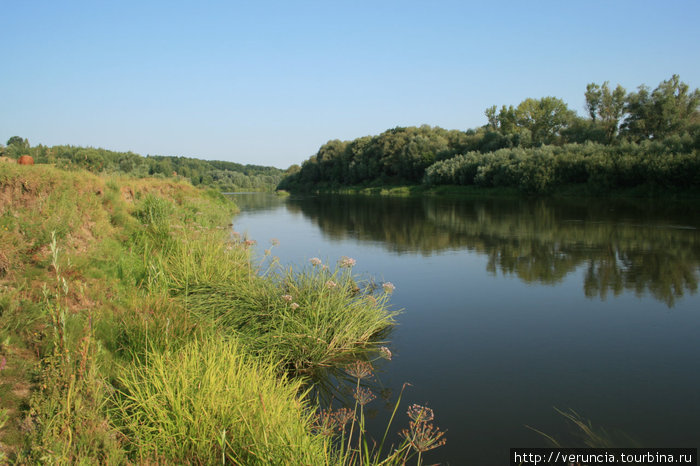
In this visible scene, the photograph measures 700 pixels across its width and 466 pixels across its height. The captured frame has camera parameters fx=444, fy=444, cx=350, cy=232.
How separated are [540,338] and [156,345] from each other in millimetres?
5824

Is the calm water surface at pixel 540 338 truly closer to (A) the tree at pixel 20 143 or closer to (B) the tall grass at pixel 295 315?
(B) the tall grass at pixel 295 315

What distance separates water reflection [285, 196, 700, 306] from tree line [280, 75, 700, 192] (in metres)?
9.08

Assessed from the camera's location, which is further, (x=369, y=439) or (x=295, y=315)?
(x=295, y=315)

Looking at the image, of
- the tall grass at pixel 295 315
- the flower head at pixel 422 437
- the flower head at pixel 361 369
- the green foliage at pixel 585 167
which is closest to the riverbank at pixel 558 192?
the green foliage at pixel 585 167

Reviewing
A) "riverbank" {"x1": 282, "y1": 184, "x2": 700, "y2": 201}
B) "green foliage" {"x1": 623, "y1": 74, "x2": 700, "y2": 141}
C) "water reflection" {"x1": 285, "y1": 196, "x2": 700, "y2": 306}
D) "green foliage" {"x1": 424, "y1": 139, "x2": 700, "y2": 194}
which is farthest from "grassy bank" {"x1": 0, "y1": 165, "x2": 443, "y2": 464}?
"green foliage" {"x1": 623, "y1": 74, "x2": 700, "y2": 141}

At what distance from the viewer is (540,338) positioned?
7.32m

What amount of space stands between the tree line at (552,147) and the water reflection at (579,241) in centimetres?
908

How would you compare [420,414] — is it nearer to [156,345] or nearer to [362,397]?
[362,397]

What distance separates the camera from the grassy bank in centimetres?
336

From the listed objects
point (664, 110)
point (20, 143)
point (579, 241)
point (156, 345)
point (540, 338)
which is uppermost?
point (664, 110)

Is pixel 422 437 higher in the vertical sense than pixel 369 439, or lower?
higher

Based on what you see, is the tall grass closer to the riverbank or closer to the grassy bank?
the grassy bank

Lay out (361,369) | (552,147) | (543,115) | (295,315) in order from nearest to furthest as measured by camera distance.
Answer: (361,369)
(295,315)
(552,147)
(543,115)

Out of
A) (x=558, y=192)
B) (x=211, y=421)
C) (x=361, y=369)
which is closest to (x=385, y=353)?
(x=361, y=369)
